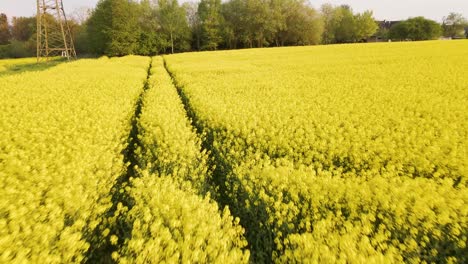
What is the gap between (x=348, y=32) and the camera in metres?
69.4

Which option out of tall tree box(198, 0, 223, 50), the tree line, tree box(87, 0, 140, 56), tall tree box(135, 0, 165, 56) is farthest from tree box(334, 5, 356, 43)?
tree box(87, 0, 140, 56)

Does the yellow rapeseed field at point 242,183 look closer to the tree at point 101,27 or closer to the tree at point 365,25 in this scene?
the tree at point 101,27

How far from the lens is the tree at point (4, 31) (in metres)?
76.4

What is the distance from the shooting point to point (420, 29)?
207ft

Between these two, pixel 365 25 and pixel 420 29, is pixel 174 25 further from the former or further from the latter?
pixel 420 29

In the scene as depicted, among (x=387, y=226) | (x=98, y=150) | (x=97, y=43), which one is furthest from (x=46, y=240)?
(x=97, y=43)

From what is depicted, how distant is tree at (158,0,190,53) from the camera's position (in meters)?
56.1

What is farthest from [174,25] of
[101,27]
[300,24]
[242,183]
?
[242,183]

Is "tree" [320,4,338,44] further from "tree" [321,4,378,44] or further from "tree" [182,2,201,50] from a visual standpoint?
"tree" [182,2,201,50]

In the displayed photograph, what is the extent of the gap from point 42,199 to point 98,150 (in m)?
1.52

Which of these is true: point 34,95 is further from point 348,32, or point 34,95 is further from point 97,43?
point 348,32

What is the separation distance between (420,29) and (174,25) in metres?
56.9

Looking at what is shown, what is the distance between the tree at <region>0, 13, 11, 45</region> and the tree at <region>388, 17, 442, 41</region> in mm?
105471

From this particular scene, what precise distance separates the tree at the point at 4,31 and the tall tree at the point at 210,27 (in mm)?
59375
